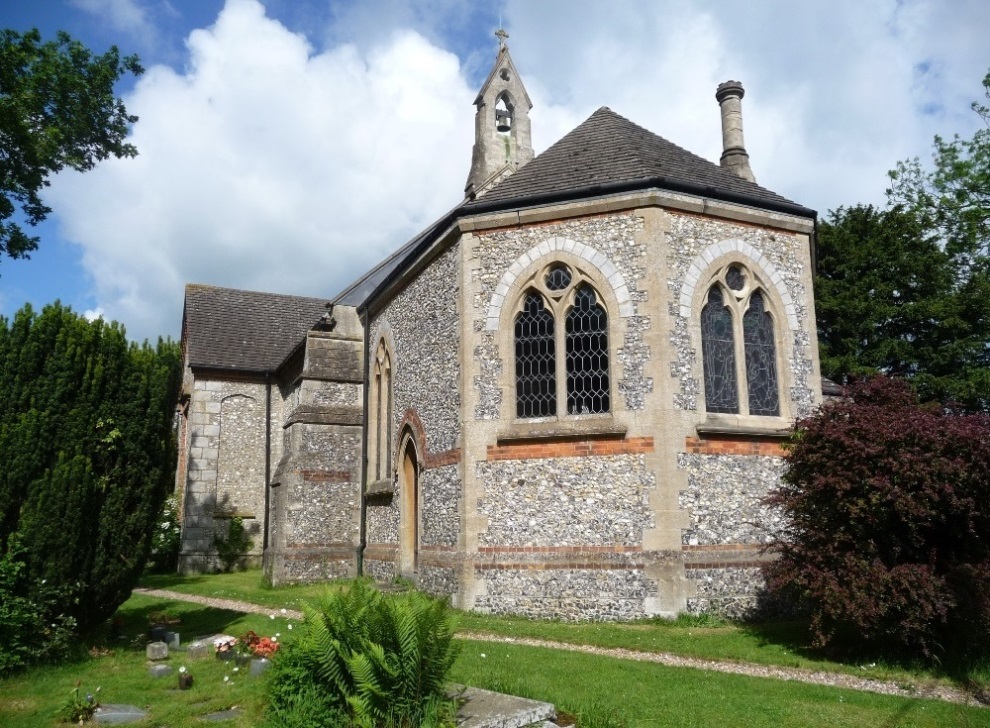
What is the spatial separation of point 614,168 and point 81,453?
9246mm

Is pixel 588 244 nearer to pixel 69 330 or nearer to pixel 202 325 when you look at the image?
pixel 69 330

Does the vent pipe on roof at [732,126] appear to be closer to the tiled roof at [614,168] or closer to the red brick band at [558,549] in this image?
the tiled roof at [614,168]

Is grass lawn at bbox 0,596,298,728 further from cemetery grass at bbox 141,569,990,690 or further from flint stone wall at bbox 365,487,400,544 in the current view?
flint stone wall at bbox 365,487,400,544

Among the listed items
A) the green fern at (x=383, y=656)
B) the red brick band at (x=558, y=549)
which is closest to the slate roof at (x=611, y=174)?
the red brick band at (x=558, y=549)

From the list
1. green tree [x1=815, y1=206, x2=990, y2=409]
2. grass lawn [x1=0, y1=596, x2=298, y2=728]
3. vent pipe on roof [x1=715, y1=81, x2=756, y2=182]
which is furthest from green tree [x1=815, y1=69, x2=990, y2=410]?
grass lawn [x1=0, y1=596, x2=298, y2=728]

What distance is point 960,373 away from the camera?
2316 centimetres

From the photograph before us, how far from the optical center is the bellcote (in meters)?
23.3

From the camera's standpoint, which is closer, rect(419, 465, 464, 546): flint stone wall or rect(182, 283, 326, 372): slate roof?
rect(419, 465, 464, 546): flint stone wall

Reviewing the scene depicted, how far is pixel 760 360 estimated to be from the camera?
12.7 metres

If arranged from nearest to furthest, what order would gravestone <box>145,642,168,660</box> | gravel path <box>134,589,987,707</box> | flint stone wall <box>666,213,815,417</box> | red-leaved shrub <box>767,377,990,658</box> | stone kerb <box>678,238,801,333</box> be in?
gravel path <box>134,589,987,707</box>, red-leaved shrub <box>767,377,990,658</box>, gravestone <box>145,642,168,660</box>, flint stone wall <box>666,213,815,417</box>, stone kerb <box>678,238,801,333</box>

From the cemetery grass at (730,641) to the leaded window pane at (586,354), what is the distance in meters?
3.32

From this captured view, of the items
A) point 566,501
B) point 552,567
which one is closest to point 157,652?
point 552,567

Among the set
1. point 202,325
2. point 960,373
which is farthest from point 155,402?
point 960,373

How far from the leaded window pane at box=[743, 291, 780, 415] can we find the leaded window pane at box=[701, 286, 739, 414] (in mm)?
347
